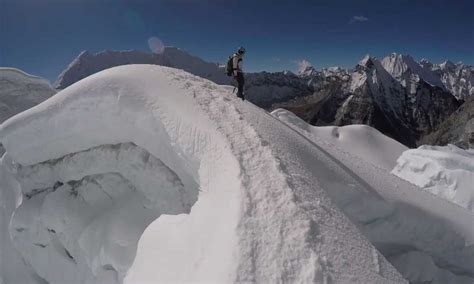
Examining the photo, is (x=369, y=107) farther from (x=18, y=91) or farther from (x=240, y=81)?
(x=240, y=81)

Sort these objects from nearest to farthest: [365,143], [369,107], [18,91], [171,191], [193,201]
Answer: [193,201] → [171,191] → [18,91] → [365,143] → [369,107]

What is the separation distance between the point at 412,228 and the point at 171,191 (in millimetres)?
4744

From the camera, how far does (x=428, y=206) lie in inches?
291

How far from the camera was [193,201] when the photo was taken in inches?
263

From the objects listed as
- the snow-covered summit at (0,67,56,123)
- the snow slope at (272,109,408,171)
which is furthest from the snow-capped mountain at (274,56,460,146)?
the snow-covered summit at (0,67,56,123)

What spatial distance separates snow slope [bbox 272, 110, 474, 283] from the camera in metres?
6.63

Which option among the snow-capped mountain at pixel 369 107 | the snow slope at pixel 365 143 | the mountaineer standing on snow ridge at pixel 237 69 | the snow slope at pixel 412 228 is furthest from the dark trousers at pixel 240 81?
the snow-capped mountain at pixel 369 107

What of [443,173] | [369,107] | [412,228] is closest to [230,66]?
[412,228]

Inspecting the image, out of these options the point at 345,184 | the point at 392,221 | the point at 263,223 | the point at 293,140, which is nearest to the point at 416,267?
the point at 392,221

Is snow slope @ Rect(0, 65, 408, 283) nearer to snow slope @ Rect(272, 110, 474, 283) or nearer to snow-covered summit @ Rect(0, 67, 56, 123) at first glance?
snow slope @ Rect(272, 110, 474, 283)

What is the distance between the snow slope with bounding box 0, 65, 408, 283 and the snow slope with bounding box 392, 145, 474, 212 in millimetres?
8264

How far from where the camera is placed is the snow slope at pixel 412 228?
6633mm

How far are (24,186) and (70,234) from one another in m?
2.16

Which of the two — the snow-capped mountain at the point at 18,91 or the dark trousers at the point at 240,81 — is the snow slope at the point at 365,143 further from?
the snow-capped mountain at the point at 18,91
